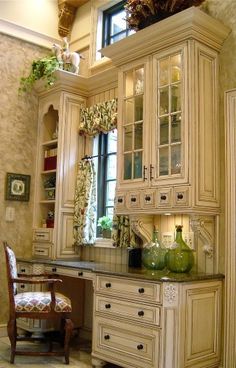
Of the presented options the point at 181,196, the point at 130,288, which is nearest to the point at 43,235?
the point at 130,288

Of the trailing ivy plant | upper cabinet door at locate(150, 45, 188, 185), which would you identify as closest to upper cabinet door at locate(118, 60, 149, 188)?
upper cabinet door at locate(150, 45, 188, 185)

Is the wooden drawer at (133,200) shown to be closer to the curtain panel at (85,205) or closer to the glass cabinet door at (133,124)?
→ the glass cabinet door at (133,124)

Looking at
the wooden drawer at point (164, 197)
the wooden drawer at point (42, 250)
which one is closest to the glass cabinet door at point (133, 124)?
the wooden drawer at point (164, 197)

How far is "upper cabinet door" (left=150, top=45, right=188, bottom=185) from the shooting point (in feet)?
10.5

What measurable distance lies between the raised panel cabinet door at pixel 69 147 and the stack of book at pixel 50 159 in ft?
0.62

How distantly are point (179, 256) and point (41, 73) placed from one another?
→ 8.86 feet

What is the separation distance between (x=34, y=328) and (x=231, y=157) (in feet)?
8.42

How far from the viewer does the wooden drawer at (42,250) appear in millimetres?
4465

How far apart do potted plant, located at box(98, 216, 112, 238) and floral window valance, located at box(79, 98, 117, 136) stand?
3.07 ft

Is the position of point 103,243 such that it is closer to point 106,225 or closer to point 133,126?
point 106,225

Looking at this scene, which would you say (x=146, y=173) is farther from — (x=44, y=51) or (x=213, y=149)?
(x=44, y=51)

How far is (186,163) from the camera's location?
3.12 metres

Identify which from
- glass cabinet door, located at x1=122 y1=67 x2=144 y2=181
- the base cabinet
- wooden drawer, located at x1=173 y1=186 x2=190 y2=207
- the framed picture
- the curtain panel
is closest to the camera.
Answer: the base cabinet

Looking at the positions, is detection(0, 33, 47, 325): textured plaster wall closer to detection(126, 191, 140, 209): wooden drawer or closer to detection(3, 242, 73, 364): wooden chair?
detection(3, 242, 73, 364): wooden chair
